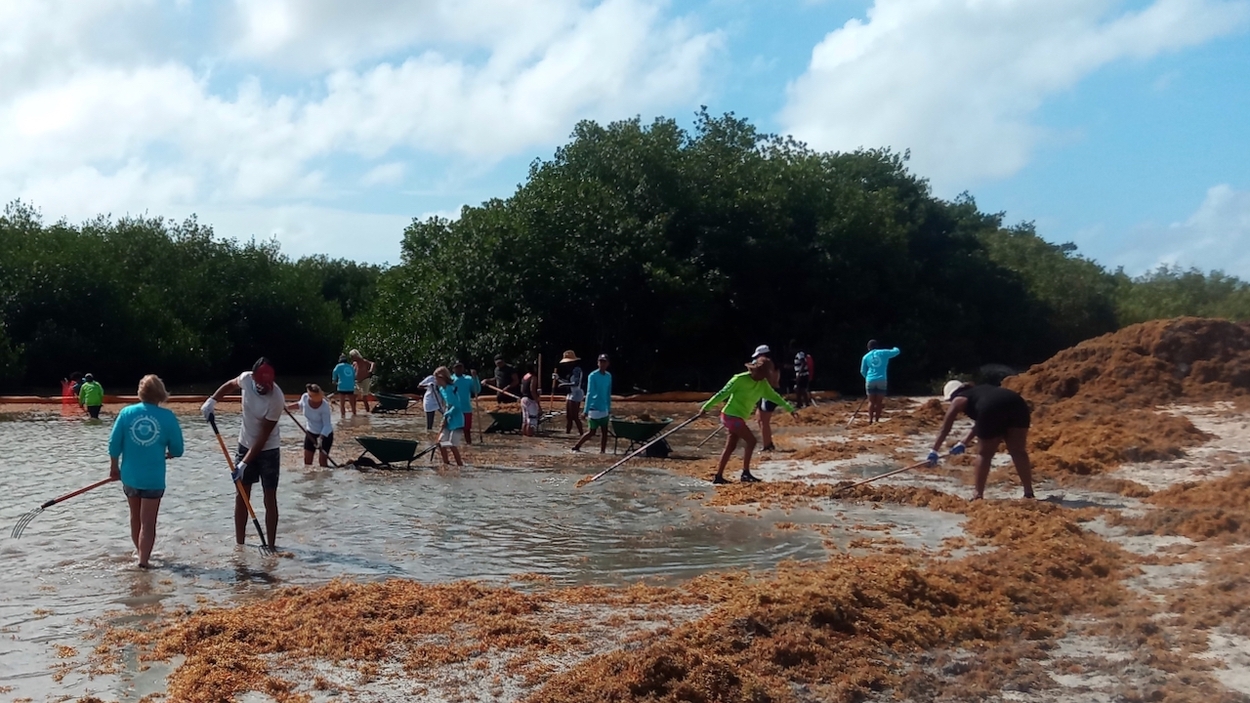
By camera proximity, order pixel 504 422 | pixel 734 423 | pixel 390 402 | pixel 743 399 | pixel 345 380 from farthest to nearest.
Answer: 1. pixel 390 402
2. pixel 345 380
3. pixel 504 422
4. pixel 743 399
5. pixel 734 423

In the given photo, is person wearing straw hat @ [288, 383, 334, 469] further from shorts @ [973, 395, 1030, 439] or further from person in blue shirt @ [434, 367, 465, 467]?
shorts @ [973, 395, 1030, 439]

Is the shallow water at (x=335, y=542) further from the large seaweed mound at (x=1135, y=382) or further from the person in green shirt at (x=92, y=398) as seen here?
the person in green shirt at (x=92, y=398)

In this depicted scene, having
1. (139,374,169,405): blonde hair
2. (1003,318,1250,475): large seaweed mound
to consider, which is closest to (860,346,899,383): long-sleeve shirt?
(1003,318,1250,475): large seaweed mound

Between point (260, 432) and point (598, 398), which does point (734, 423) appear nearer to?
point (598, 398)

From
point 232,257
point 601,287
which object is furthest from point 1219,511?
point 232,257

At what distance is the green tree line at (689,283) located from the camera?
36062 mm

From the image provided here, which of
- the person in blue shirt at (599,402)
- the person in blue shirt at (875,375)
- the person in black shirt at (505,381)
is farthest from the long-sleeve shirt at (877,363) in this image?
the person in black shirt at (505,381)

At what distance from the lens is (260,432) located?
10.3 meters

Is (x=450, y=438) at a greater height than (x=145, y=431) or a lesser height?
lesser

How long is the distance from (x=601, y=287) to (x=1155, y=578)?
1109 inches

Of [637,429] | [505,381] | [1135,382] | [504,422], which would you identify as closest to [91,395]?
[505,381]

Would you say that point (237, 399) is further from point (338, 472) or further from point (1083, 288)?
point (1083, 288)

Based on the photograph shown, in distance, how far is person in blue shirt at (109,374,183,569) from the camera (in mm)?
9594

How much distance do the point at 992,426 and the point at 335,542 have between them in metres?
7.15
